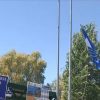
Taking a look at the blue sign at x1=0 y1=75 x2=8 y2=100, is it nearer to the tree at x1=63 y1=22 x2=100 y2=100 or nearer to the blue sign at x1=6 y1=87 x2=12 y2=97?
the blue sign at x1=6 y1=87 x2=12 y2=97

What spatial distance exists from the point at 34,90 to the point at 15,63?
22.0 m

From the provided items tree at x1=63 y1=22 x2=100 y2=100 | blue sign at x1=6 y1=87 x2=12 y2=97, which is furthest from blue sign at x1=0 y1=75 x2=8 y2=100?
tree at x1=63 y1=22 x2=100 y2=100

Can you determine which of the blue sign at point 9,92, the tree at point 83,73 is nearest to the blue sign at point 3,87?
the blue sign at point 9,92

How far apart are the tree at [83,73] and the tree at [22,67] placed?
12499mm

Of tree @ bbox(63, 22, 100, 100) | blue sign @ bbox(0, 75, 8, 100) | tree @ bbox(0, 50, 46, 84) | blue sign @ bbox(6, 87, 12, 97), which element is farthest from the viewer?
tree @ bbox(0, 50, 46, 84)

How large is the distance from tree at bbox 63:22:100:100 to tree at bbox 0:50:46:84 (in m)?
12.5

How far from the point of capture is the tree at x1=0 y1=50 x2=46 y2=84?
37.1 meters

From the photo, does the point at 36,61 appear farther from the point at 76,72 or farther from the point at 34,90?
the point at 34,90

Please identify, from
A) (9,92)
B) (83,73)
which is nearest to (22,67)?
(83,73)

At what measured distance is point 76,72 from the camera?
82.2 ft

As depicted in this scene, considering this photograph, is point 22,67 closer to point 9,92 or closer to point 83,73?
point 83,73

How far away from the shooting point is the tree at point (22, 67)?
3709 cm

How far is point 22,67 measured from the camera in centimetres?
3753

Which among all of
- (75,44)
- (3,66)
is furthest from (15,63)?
(75,44)
